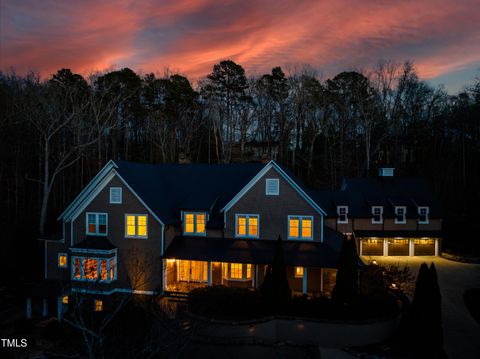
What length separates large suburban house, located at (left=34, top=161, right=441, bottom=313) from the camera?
20266 millimetres

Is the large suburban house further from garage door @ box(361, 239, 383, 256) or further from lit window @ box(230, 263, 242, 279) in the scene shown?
garage door @ box(361, 239, 383, 256)

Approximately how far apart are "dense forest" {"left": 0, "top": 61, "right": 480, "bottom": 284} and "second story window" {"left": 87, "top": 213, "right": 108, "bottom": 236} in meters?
17.0

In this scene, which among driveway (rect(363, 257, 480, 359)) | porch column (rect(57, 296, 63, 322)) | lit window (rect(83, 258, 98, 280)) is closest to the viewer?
driveway (rect(363, 257, 480, 359))

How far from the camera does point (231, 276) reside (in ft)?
68.4

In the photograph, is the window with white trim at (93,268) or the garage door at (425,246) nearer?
the window with white trim at (93,268)

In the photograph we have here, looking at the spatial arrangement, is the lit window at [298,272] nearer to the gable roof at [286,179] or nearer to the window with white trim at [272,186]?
the gable roof at [286,179]

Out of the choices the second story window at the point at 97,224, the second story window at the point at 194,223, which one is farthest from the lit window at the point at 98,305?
the second story window at the point at 194,223

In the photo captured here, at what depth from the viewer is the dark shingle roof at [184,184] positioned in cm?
2214

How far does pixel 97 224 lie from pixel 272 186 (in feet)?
39.2

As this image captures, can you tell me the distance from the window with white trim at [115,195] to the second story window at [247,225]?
7.91 meters

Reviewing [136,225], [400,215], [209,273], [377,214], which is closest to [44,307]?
[136,225]

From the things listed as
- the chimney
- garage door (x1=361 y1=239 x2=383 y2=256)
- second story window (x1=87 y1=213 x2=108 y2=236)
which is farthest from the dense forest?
second story window (x1=87 y1=213 x2=108 y2=236)

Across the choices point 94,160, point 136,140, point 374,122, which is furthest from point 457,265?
point 136,140

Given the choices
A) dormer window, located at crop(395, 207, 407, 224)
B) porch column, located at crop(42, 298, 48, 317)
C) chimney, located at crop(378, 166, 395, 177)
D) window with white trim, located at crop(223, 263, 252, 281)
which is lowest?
porch column, located at crop(42, 298, 48, 317)
